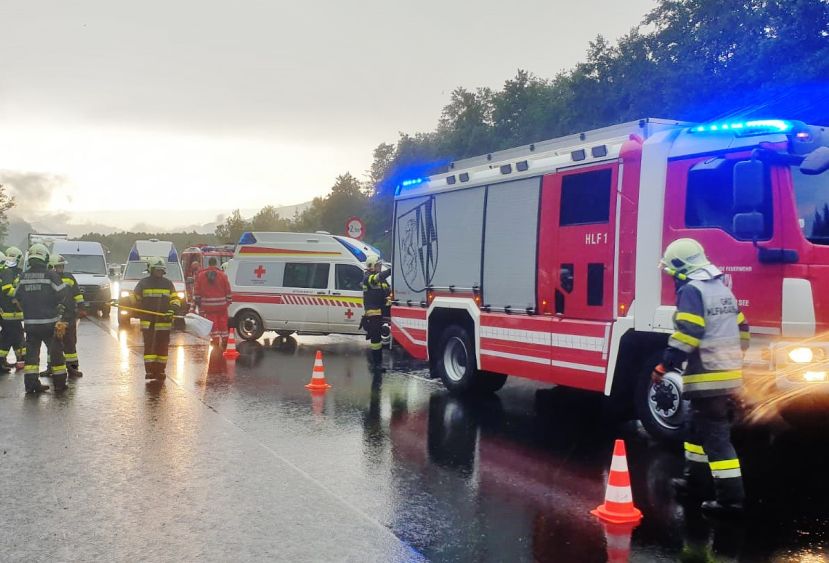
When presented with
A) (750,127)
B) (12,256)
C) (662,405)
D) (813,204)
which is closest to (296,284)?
(12,256)

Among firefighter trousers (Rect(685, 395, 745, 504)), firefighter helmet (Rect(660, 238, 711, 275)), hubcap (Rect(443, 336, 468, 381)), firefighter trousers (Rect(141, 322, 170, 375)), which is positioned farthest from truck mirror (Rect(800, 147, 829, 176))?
firefighter trousers (Rect(141, 322, 170, 375))

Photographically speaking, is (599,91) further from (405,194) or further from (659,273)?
(659,273)

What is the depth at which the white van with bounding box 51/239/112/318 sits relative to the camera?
989 inches

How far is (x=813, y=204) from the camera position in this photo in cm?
668

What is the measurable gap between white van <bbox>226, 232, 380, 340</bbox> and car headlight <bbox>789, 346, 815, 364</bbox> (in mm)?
11046

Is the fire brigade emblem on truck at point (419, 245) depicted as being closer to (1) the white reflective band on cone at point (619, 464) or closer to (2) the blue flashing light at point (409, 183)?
(2) the blue flashing light at point (409, 183)

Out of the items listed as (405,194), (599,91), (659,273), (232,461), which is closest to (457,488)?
(232,461)

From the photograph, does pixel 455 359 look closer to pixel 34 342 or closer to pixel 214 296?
pixel 34 342

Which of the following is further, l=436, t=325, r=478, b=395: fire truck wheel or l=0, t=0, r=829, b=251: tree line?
l=0, t=0, r=829, b=251: tree line

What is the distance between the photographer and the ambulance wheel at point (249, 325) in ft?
56.8

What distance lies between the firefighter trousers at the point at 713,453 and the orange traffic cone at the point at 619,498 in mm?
629

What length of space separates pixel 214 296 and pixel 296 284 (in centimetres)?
203

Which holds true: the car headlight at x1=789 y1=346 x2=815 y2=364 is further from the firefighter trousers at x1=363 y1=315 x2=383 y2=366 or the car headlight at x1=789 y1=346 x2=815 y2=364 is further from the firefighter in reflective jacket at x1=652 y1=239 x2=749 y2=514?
the firefighter trousers at x1=363 y1=315 x2=383 y2=366

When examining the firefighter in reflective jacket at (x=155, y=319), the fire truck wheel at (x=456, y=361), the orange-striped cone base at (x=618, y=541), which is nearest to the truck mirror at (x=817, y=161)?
the orange-striped cone base at (x=618, y=541)
